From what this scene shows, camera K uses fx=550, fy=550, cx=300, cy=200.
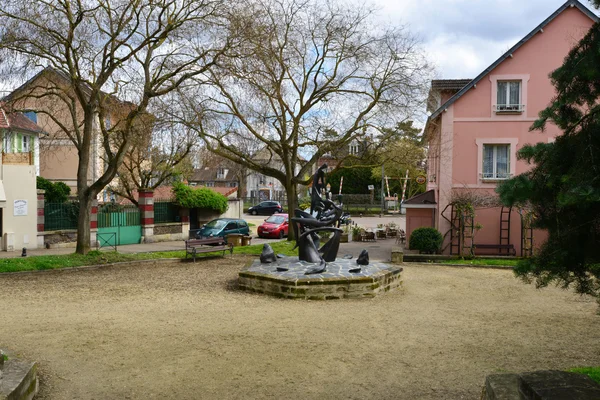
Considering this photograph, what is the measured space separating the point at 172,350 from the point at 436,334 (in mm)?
4598

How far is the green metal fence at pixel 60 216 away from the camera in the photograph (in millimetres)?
26219

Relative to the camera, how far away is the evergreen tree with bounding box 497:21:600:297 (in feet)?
15.8

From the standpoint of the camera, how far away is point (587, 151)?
4.68 metres

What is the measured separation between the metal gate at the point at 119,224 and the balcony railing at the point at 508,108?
18526mm

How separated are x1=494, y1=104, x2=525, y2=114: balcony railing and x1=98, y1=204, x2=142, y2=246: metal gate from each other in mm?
18526

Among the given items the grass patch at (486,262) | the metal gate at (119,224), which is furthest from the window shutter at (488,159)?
the metal gate at (119,224)

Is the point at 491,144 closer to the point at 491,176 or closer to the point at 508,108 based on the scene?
the point at 491,176

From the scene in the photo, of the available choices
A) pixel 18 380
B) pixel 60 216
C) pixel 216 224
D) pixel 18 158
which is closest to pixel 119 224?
pixel 60 216

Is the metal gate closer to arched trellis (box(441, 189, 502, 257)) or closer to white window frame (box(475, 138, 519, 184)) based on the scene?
arched trellis (box(441, 189, 502, 257))

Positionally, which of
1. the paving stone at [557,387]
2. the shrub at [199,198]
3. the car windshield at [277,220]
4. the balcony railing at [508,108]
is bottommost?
the car windshield at [277,220]

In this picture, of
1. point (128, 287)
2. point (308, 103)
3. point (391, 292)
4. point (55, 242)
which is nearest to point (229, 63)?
point (308, 103)

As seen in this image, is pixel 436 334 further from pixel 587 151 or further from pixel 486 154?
pixel 486 154

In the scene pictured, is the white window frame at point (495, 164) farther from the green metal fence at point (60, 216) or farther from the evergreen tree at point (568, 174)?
the green metal fence at point (60, 216)

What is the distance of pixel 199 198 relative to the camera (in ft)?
110
